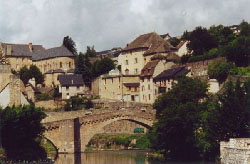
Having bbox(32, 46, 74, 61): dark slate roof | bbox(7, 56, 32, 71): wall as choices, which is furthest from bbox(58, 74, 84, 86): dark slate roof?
bbox(7, 56, 32, 71): wall

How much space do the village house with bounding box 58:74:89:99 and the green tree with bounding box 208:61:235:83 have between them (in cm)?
3120

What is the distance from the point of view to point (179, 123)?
5162 centimetres

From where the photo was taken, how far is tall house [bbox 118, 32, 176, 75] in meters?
85.7

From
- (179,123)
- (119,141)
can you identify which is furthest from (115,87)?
(179,123)

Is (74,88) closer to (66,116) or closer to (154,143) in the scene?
(66,116)

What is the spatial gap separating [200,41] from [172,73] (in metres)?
7.83

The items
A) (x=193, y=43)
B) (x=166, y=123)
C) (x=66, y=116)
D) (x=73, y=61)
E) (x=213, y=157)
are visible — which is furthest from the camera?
(x=73, y=61)

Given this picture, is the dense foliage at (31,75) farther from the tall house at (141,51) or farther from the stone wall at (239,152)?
the stone wall at (239,152)

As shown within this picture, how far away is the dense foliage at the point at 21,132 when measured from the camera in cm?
4319

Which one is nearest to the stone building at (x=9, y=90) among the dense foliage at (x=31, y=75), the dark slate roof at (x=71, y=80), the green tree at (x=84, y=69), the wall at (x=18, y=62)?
the dark slate roof at (x=71, y=80)

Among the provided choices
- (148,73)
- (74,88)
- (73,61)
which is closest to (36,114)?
(148,73)

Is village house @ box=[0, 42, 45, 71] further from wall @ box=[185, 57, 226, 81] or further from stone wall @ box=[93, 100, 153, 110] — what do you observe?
wall @ box=[185, 57, 226, 81]

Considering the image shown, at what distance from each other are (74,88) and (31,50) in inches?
1301

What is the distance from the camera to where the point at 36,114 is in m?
45.8
